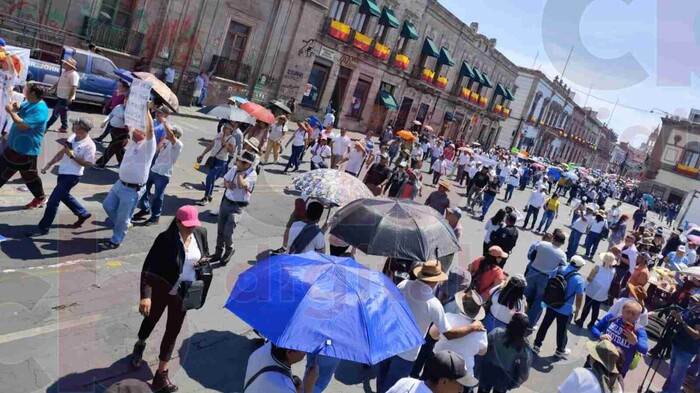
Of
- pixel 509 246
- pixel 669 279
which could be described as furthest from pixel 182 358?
pixel 669 279

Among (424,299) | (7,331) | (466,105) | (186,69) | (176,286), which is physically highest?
(466,105)

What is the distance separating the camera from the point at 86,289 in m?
5.68

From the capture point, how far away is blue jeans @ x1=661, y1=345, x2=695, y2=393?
686cm

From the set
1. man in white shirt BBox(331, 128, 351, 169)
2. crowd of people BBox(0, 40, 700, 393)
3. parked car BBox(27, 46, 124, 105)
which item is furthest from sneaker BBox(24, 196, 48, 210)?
man in white shirt BBox(331, 128, 351, 169)

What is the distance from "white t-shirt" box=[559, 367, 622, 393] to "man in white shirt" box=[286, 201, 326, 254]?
2.70 meters

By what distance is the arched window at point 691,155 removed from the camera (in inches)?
2246

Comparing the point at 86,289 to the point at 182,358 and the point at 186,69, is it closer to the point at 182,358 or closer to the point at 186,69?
the point at 182,358

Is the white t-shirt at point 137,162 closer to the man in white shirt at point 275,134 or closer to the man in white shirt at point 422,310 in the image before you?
the man in white shirt at point 422,310

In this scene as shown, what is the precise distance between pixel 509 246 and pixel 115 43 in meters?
15.3

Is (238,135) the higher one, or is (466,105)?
(466,105)

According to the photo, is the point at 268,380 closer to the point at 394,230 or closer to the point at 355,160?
the point at 394,230

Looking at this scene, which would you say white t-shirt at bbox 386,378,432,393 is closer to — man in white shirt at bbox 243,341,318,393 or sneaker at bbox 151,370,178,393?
man in white shirt at bbox 243,341,318,393

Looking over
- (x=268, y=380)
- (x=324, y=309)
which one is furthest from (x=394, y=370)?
(x=268, y=380)

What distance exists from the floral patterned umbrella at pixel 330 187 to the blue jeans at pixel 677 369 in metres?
4.52
